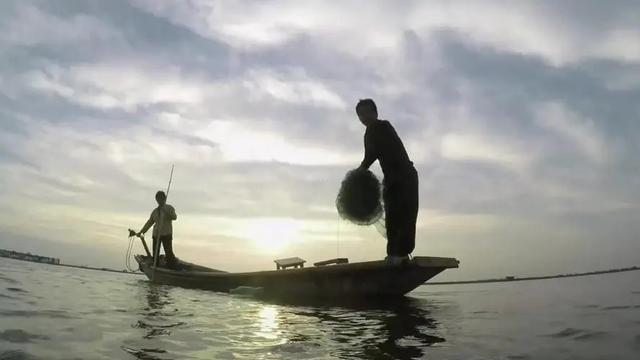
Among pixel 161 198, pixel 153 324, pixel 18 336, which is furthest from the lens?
pixel 161 198

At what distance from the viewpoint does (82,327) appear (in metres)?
4.90

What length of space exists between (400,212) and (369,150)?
1274mm

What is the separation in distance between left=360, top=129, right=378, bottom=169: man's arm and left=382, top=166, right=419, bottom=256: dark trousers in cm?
51

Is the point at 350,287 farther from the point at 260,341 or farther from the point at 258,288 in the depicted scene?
the point at 260,341

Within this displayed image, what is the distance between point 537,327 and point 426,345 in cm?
224

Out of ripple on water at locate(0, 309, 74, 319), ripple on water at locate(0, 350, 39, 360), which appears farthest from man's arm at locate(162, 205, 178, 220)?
ripple on water at locate(0, 350, 39, 360)

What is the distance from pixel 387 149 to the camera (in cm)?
809

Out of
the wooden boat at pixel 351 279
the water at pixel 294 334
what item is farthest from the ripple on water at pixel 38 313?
the wooden boat at pixel 351 279

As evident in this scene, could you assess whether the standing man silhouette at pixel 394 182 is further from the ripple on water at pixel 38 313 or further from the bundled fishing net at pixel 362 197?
the ripple on water at pixel 38 313

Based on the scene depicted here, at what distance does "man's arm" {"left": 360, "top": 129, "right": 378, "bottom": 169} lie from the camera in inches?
323

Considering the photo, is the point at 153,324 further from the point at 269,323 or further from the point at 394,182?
the point at 394,182

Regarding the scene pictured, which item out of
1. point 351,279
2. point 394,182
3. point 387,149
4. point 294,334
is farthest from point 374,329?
point 387,149

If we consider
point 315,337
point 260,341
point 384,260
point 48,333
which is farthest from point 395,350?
point 384,260

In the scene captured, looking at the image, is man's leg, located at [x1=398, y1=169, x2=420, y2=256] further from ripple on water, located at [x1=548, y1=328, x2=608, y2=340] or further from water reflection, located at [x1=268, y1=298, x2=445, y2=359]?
ripple on water, located at [x1=548, y1=328, x2=608, y2=340]
